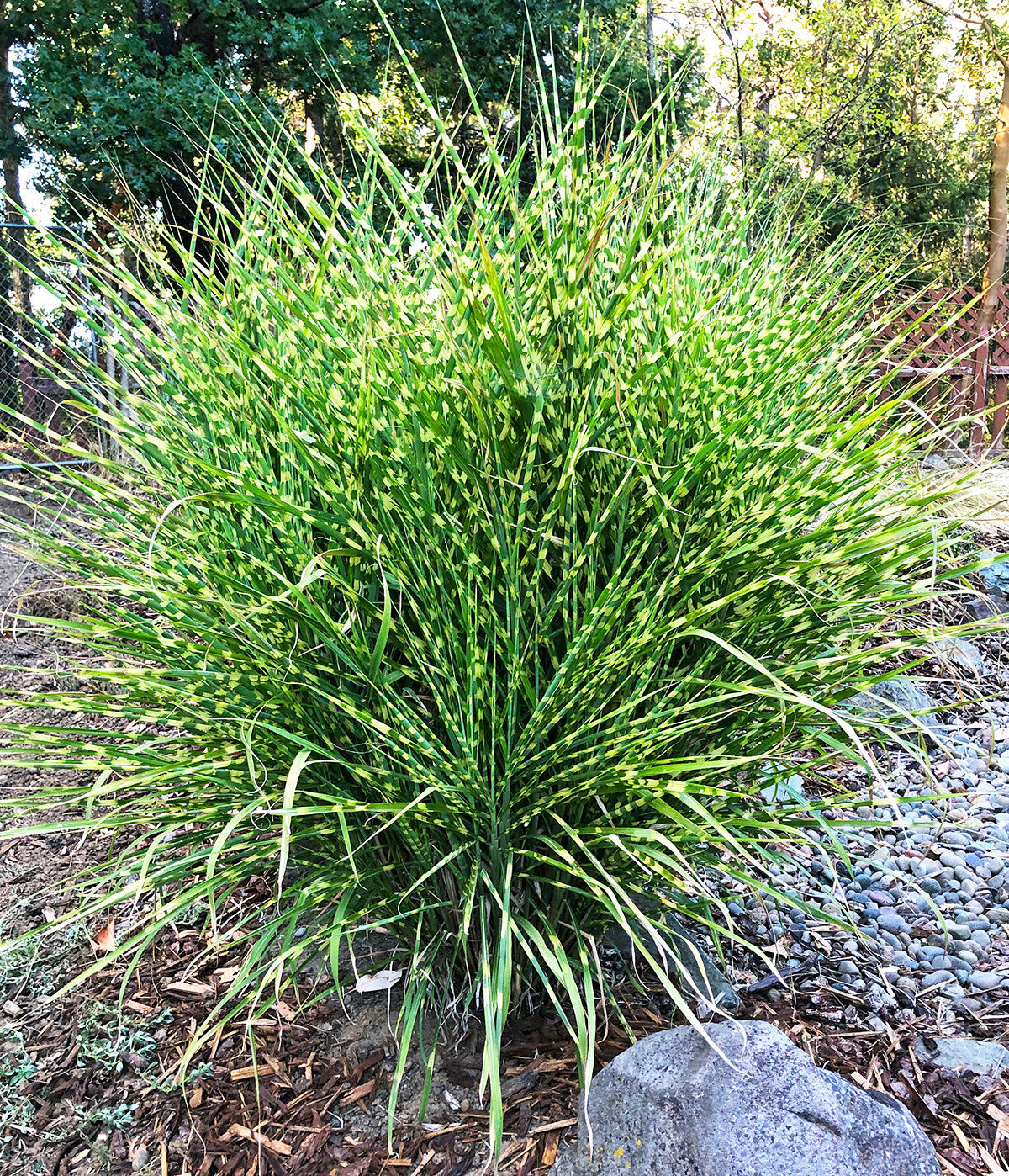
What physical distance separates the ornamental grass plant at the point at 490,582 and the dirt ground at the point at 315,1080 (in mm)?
141

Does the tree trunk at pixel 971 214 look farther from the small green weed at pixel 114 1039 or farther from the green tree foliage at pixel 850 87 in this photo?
the small green weed at pixel 114 1039

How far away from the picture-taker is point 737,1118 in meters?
1.25

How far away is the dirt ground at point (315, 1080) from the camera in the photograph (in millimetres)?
A: 1499

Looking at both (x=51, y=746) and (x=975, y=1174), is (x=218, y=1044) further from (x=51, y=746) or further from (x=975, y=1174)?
(x=975, y=1174)

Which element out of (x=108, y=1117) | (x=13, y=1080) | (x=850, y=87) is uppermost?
(x=850, y=87)

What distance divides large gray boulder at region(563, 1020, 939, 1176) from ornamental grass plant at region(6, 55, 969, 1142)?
0.34ft

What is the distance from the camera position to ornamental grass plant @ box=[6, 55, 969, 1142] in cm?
130

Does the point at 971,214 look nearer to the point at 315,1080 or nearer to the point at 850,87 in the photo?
the point at 850,87

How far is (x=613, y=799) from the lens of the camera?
4.97ft

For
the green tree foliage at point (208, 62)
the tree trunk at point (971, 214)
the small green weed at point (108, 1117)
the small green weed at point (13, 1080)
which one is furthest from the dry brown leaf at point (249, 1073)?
the tree trunk at point (971, 214)

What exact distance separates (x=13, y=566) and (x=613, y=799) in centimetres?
375

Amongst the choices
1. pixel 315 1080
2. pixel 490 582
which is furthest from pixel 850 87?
pixel 315 1080

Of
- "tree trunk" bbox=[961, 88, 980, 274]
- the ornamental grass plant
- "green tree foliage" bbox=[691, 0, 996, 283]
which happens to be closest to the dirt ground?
the ornamental grass plant

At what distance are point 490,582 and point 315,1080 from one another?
100cm
